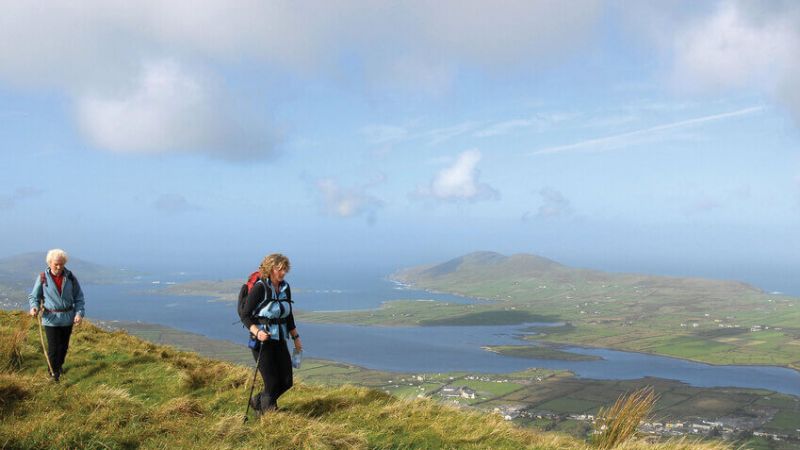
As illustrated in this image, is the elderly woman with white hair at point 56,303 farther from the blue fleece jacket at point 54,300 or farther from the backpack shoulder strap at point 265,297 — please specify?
the backpack shoulder strap at point 265,297

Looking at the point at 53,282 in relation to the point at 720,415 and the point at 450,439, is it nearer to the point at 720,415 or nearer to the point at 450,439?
the point at 450,439

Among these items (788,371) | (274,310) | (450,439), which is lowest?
(788,371)

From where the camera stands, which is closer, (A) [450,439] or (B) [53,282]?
(A) [450,439]

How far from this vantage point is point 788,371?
350 ft

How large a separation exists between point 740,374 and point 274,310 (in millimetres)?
125028

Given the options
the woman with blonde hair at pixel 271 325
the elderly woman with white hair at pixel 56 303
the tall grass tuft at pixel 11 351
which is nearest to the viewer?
the woman with blonde hair at pixel 271 325

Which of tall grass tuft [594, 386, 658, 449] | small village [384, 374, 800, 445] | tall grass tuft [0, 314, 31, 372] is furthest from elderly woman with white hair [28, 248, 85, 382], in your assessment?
small village [384, 374, 800, 445]

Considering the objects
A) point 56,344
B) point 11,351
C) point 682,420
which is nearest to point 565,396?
point 682,420

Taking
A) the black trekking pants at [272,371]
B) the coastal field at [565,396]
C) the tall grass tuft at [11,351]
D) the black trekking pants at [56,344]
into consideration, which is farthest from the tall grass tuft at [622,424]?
the coastal field at [565,396]

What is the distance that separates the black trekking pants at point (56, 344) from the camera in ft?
31.6

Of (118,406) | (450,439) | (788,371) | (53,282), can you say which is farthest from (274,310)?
(788,371)

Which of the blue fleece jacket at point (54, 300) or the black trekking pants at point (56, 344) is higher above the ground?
the blue fleece jacket at point (54, 300)

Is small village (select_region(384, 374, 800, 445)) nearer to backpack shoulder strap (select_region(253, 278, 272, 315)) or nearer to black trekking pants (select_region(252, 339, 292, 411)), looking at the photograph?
black trekking pants (select_region(252, 339, 292, 411))

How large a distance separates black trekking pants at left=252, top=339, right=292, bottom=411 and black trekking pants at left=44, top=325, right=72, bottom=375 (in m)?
4.57
